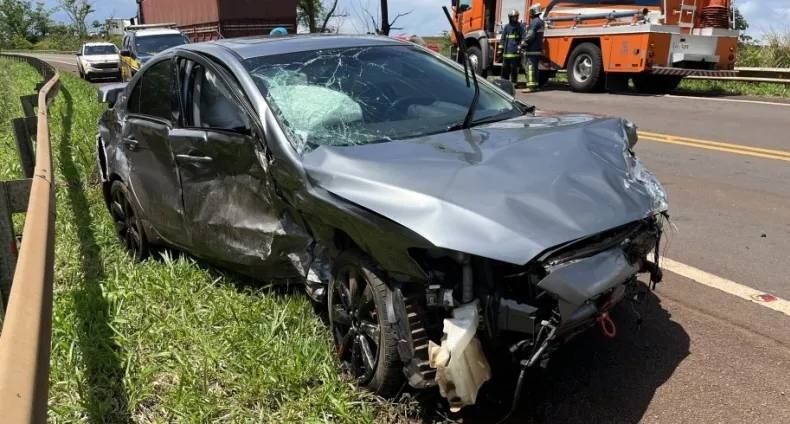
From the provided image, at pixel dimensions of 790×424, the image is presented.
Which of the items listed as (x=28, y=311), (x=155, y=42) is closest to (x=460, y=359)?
(x=28, y=311)

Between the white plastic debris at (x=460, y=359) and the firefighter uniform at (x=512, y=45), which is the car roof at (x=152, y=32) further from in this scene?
the white plastic debris at (x=460, y=359)

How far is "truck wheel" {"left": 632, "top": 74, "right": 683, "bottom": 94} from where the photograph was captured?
15.8 metres

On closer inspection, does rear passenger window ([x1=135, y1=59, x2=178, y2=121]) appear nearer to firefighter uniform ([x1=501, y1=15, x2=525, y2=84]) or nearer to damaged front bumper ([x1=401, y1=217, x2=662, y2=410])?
damaged front bumper ([x1=401, y1=217, x2=662, y2=410])

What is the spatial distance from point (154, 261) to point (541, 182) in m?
2.98

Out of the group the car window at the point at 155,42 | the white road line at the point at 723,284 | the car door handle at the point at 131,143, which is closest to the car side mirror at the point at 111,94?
the car door handle at the point at 131,143

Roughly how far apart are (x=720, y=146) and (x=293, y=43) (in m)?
6.11

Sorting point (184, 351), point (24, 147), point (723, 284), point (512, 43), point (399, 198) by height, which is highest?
point (512, 43)

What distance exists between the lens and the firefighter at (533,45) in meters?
16.1

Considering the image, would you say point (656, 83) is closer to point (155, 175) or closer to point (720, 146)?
point (720, 146)

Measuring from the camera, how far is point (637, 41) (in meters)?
14.4

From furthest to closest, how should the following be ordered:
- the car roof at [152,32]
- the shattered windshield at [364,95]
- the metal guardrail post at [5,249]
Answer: the car roof at [152,32]
the shattered windshield at [364,95]
the metal guardrail post at [5,249]

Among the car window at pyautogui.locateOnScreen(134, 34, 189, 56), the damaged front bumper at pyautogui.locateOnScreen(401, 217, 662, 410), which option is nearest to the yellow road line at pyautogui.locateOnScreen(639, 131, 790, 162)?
the damaged front bumper at pyautogui.locateOnScreen(401, 217, 662, 410)

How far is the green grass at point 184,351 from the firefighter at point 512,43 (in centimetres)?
1339

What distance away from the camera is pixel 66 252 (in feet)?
16.2
